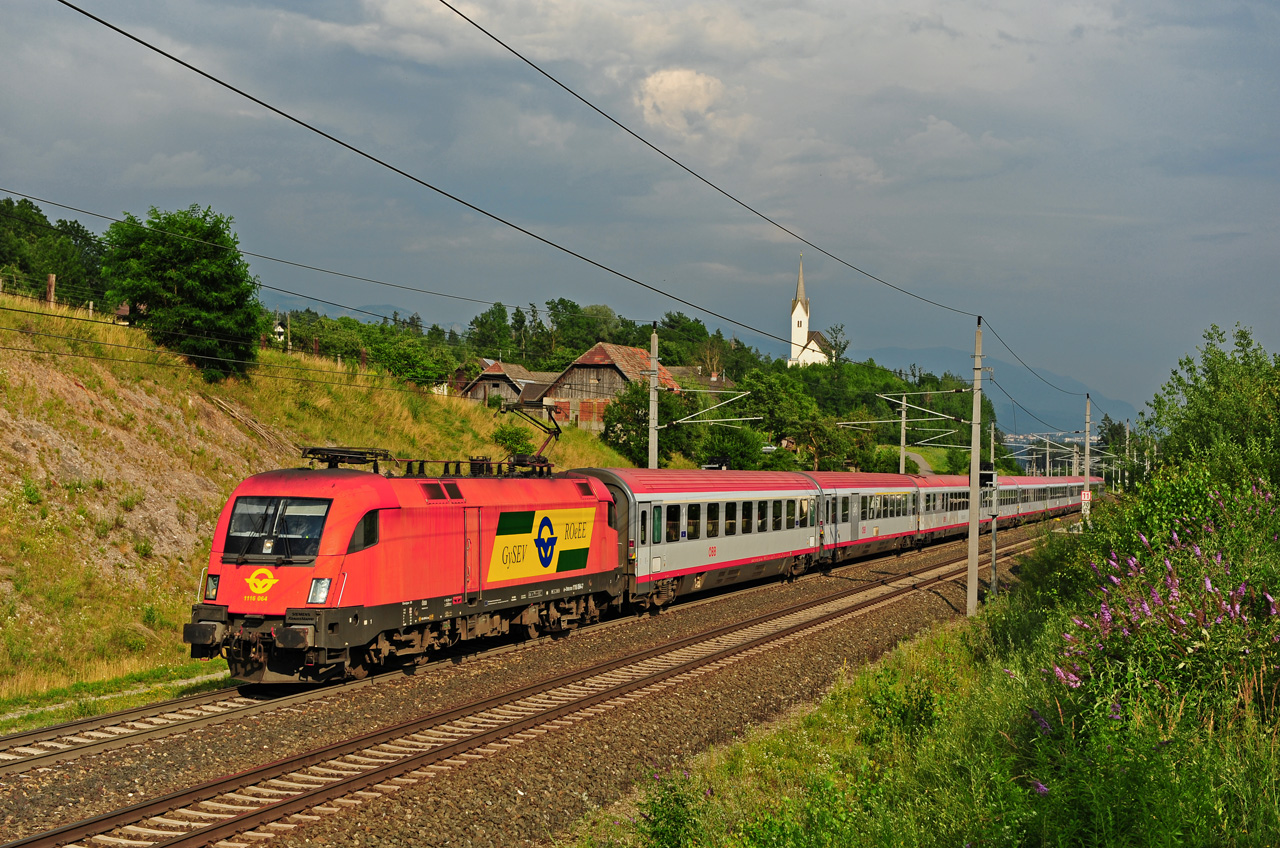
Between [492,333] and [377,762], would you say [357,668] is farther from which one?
[492,333]

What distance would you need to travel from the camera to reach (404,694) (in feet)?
45.9

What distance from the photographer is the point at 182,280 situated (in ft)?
92.9

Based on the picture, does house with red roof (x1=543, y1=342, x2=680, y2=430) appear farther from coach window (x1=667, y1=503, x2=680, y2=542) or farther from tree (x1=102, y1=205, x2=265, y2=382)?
coach window (x1=667, y1=503, x2=680, y2=542)

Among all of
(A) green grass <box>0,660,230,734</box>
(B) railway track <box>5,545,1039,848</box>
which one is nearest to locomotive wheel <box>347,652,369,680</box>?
(A) green grass <box>0,660,230,734</box>

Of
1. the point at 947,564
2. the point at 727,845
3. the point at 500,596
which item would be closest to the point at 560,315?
the point at 947,564

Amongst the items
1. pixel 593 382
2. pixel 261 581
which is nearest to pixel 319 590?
pixel 261 581

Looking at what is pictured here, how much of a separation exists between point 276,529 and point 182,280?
1820 cm

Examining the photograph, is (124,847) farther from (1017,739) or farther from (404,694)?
(1017,739)

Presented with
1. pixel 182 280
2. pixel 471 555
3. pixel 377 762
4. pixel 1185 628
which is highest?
pixel 182 280

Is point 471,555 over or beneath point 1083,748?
over

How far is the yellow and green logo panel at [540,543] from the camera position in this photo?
17.1m

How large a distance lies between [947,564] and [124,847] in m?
31.7

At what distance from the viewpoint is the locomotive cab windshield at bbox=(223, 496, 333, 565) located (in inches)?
533

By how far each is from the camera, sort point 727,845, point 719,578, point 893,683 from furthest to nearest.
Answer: point 719,578, point 893,683, point 727,845
